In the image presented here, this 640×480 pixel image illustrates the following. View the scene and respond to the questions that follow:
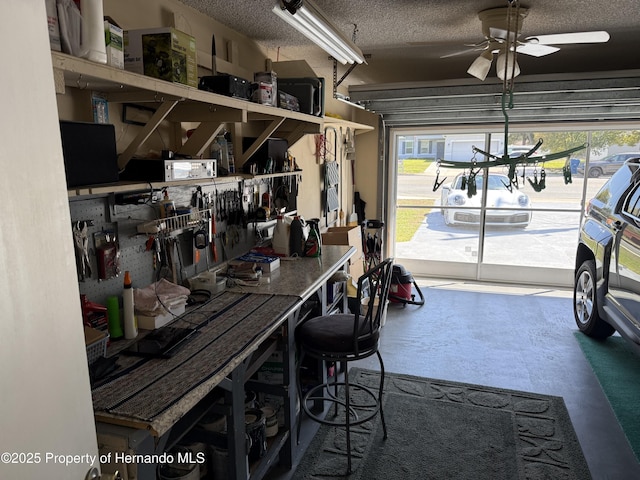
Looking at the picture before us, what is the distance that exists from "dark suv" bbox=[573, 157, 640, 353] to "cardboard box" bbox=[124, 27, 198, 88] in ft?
9.93

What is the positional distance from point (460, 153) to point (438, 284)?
5.98 feet

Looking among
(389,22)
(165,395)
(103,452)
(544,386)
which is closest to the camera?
(103,452)

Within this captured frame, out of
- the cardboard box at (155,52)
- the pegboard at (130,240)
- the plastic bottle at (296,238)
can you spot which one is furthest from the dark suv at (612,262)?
the cardboard box at (155,52)

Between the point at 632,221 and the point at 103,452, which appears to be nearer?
the point at 103,452

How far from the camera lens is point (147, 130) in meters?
1.88

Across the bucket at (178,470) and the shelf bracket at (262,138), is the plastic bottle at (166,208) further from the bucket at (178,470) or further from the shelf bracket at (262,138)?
the bucket at (178,470)

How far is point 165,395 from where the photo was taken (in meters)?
1.38

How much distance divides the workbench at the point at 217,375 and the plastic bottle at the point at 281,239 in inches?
14.5

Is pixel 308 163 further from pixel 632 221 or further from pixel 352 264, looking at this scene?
pixel 632 221

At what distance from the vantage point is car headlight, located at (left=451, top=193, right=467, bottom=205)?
6.19m

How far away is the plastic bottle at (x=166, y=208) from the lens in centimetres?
222

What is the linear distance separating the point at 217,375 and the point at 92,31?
3.80ft

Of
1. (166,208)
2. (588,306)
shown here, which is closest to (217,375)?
(166,208)

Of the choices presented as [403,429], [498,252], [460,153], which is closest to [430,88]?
[460,153]
